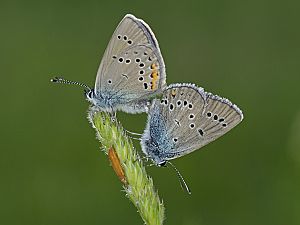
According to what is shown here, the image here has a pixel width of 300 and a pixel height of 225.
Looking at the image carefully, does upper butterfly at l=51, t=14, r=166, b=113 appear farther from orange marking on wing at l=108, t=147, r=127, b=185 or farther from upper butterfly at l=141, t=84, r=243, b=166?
orange marking on wing at l=108, t=147, r=127, b=185

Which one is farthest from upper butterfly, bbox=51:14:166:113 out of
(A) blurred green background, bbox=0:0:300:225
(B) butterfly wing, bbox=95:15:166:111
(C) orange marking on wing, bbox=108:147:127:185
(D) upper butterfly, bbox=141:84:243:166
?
(A) blurred green background, bbox=0:0:300:225

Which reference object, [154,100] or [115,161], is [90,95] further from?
[115,161]

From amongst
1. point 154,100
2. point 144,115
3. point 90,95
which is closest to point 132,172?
point 154,100

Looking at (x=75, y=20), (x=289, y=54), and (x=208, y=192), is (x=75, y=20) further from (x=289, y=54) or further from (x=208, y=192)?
(x=208, y=192)

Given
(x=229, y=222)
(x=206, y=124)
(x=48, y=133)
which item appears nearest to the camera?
(x=206, y=124)

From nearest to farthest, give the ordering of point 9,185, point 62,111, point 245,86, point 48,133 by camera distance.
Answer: point 9,185 < point 48,133 < point 62,111 < point 245,86

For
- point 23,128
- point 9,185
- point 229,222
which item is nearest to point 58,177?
point 9,185

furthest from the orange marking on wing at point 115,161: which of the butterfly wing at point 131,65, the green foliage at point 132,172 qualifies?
the butterfly wing at point 131,65
